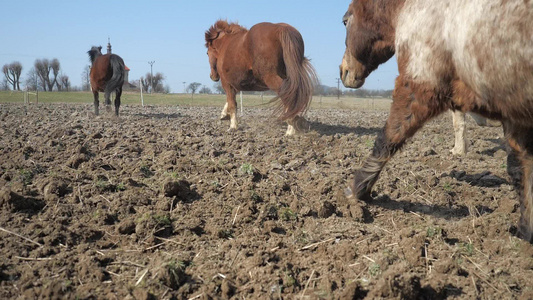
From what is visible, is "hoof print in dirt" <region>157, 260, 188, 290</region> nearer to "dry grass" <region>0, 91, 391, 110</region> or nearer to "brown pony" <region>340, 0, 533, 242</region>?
"brown pony" <region>340, 0, 533, 242</region>

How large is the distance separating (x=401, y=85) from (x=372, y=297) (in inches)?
62.3

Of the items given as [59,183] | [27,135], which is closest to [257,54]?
[27,135]

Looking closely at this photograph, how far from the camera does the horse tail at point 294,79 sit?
7.44m

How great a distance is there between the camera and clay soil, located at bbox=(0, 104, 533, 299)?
265 centimetres

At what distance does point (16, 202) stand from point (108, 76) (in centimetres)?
969

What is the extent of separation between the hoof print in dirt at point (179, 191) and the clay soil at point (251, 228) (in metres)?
0.01

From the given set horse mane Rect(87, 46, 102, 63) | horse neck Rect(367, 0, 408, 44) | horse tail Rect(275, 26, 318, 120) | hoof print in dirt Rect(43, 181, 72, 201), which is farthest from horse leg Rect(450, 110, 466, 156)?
horse mane Rect(87, 46, 102, 63)

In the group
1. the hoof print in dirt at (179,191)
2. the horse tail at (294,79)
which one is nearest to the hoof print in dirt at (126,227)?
the hoof print in dirt at (179,191)

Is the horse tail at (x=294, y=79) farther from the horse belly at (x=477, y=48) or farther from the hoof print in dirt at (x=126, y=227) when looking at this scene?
the horse belly at (x=477, y=48)

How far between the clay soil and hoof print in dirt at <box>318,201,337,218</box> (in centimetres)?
1

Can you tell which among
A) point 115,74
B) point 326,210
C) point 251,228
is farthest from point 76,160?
point 115,74

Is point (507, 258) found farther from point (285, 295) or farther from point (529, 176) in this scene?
point (285, 295)

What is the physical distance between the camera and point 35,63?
89625 mm

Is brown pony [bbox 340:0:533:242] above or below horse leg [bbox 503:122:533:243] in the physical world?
above
